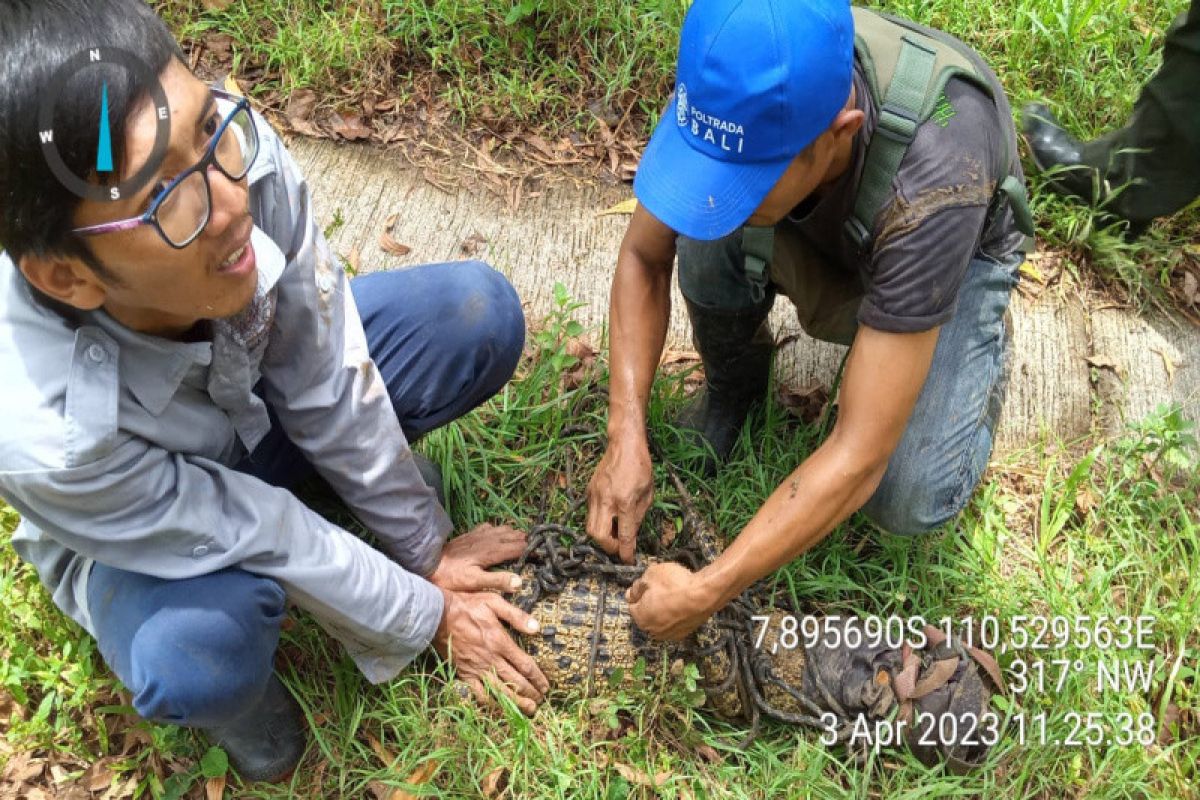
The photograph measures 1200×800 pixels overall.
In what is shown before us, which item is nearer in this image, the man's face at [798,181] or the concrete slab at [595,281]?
the man's face at [798,181]

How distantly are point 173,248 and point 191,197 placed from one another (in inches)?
3.6

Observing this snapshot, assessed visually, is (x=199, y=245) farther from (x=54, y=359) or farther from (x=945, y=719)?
(x=945, y=719)

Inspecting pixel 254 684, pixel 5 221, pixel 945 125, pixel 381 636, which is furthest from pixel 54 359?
pixel 945 125

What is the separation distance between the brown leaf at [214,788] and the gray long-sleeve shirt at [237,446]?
0.49 m

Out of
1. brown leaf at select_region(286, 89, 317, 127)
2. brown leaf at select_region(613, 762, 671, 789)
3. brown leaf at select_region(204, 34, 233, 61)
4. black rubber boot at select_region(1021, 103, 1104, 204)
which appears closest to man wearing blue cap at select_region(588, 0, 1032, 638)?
brown leaf at select_region(613, 762, 671, 789)

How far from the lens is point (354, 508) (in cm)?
249

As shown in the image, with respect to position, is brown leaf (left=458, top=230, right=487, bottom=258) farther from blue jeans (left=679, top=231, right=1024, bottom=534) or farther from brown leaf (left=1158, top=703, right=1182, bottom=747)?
brown leaf (left=1158, top=703, right=1182, bottom=747)

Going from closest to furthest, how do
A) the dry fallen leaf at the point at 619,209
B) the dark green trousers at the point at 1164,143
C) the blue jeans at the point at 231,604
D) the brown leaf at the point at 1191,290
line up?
the blue jeans at the point at 231,604
the dark green trousers at the point at 1164,143
the brown leaf at the point at 1191,290
the dry fallen leaf at the point at 619,209

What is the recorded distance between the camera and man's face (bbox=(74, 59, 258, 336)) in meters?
1.56

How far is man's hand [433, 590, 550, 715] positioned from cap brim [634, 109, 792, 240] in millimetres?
1081

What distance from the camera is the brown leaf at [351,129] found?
394 centimetres

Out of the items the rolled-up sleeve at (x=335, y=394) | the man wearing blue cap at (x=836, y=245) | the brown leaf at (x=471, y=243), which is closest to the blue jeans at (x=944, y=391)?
the man wearing blue cap at (x=836, y=245)

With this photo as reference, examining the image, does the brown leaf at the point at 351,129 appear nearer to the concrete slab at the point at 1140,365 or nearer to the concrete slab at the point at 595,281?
the concrete slab at the point at 595,281

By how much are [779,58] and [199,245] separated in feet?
3.68
